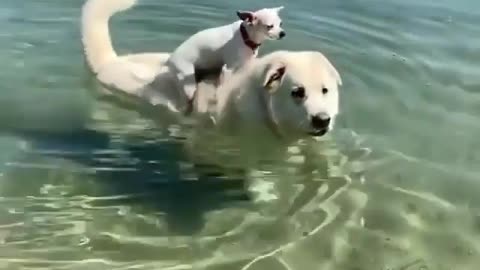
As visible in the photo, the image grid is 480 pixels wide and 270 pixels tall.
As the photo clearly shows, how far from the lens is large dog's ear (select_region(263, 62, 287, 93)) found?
14.8 ft

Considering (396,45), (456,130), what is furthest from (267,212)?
(396,45)

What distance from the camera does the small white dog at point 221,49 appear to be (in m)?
4.88

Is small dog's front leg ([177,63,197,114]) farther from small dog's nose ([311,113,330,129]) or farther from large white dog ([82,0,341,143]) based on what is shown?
small dog's nose ([311,113,330,129])

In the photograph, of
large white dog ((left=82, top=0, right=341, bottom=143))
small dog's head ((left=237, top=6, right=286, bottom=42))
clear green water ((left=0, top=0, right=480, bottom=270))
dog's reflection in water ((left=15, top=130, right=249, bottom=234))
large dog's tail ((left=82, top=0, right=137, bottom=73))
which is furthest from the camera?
large dog's tail ((left=82, top=0, right=137, bottom=73))

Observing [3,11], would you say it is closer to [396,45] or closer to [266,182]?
[396,45]

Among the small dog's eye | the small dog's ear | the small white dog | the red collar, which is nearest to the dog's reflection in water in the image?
the small white dog

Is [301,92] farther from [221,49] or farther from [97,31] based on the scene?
[97,31]

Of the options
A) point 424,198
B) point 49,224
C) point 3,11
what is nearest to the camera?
point 49,224

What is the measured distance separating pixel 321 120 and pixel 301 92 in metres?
0.20

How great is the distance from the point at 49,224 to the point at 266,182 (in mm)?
1169

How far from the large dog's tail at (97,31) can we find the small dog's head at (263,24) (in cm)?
121

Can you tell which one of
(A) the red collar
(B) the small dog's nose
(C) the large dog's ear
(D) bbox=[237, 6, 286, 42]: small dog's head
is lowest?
(B) the small dog's nose

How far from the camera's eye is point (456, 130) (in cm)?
528

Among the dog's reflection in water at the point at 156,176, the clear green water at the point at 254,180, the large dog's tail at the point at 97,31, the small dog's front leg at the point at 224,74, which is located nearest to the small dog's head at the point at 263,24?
the small dog's front leg at the point at 224,74
